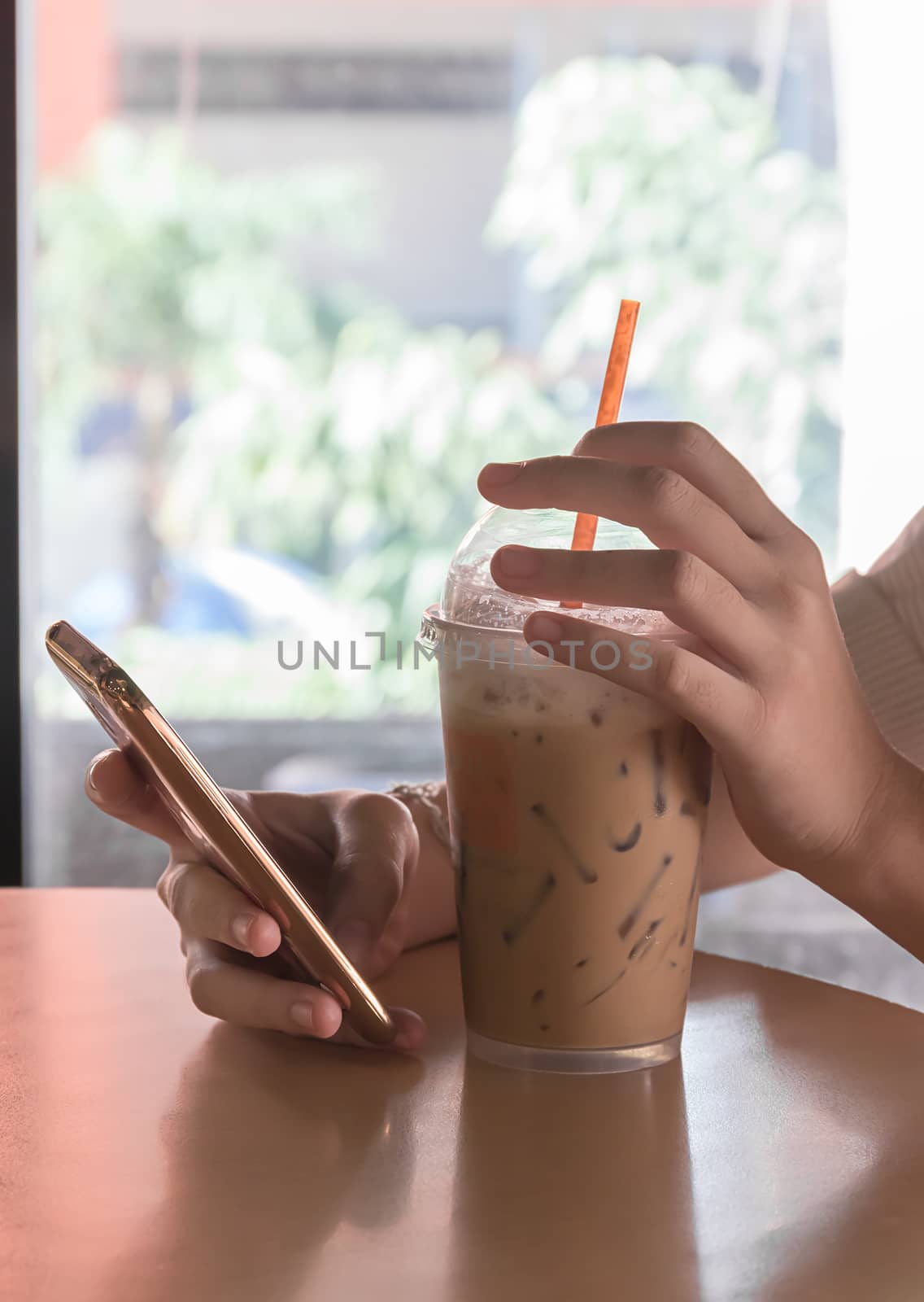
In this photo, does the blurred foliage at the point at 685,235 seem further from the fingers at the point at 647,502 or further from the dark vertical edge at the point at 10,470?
the fingers at the point at 647,502

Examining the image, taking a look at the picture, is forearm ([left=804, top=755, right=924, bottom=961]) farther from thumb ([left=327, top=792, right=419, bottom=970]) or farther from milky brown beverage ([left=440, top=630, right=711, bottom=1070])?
thumb ([left=327, top=792, right=419, bottom=970])

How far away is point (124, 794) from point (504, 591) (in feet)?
0.75

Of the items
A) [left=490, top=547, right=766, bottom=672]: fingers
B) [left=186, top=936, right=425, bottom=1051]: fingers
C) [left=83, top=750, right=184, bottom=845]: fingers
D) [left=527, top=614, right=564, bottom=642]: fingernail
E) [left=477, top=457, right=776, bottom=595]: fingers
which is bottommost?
[left=186, top=936, right=425, bottom=1051]: fingers

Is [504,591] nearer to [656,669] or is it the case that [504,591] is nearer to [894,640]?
[656,669]

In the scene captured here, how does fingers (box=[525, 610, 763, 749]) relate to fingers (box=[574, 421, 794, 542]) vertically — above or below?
below

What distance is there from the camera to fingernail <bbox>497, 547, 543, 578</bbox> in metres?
0.59

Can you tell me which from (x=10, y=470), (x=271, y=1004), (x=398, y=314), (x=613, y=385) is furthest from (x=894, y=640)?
(x=10, y=470)

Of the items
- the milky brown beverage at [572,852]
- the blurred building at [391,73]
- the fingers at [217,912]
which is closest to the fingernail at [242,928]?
the fingers at [217,912]

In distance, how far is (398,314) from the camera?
9.28ft

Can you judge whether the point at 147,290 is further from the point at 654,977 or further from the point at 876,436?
the point at 654,977

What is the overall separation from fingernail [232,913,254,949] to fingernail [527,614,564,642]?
199mm

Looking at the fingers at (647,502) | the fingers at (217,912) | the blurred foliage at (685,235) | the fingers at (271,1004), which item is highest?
the blurred foliage at (685,235)

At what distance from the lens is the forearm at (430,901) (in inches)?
33.7

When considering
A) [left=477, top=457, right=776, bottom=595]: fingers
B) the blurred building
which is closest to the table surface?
[left=477, top=457, right=776, bottom=595]: fingers
